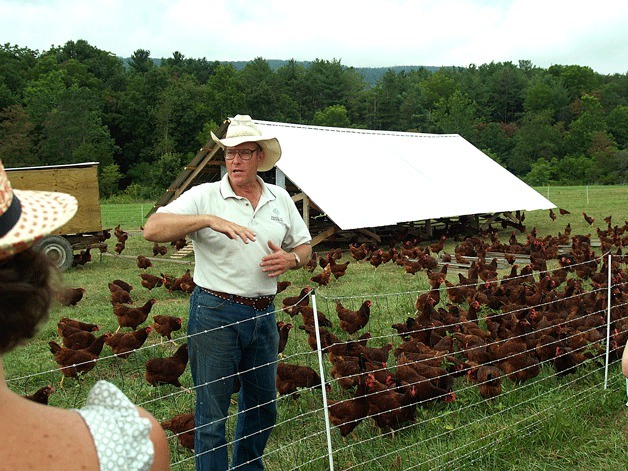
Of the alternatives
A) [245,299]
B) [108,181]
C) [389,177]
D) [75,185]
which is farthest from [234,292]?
[108,181]

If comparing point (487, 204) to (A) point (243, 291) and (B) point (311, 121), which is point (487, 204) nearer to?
(A) point (243, 291)

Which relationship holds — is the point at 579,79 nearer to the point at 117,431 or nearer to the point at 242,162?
the point at 242,162

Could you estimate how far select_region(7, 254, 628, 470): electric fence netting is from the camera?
4363mm

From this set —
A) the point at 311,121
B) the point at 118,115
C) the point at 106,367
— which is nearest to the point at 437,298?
the point at 106,367

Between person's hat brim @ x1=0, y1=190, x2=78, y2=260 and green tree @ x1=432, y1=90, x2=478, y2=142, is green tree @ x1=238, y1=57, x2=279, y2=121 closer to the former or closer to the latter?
green tree @ x1=432, y1=90, x2=478, y2=142

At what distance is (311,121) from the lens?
76.9m

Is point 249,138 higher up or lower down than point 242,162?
higher up

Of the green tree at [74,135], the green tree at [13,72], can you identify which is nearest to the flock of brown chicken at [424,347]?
the green tree at [74,135]

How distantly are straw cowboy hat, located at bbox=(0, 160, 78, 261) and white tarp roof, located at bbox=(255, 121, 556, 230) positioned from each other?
12116mm

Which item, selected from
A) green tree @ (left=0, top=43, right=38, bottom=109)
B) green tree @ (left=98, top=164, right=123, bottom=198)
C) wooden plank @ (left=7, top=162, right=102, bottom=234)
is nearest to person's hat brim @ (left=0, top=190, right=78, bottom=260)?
wooden plank @ (left=7, top=162, right=102, bottom=234)

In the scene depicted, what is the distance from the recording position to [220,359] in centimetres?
348

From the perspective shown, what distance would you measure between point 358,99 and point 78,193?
237 ft

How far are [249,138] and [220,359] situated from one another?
1.14 metres

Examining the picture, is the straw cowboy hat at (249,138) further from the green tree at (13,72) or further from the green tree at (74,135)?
the green tree at (13,72)
